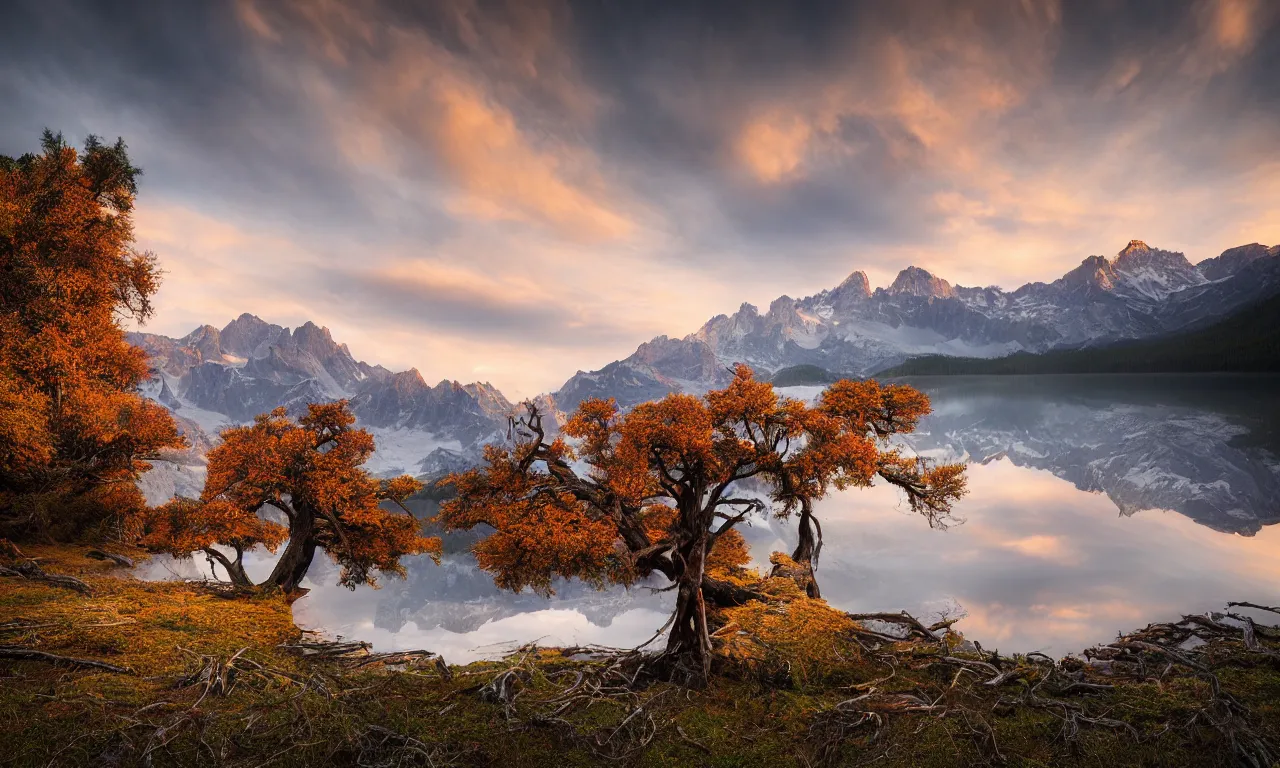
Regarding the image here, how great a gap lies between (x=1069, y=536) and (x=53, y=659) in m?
59.9

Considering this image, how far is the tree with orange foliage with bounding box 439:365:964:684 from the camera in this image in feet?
51.0

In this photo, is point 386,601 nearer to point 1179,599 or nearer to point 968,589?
point 968,589

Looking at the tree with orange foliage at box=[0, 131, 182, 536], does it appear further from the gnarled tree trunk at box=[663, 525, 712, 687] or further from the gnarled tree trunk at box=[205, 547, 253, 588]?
the gnarled tree trunk at box=[663, 525, 712, 687]

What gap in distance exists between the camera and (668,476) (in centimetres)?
1633

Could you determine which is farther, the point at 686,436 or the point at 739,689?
the point at 686,436

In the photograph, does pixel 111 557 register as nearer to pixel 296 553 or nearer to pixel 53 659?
pixel 296 553

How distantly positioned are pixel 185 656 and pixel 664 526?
1404cm

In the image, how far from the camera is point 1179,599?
98.7ft

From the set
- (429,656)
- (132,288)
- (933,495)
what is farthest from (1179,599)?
(132,288)

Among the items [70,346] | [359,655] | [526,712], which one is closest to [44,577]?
[359,655]

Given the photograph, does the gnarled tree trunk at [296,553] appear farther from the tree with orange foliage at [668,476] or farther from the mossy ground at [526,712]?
the mossy ground at [526,712]

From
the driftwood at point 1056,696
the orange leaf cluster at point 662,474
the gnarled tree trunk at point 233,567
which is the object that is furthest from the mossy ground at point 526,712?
the gnarled tree trunk at point 233,567

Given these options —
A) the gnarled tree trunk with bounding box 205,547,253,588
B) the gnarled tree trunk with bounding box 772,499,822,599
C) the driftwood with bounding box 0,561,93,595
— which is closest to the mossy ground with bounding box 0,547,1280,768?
the driftwood with bounding box 0,561,93,595

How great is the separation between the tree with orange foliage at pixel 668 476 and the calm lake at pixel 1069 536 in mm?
1704
